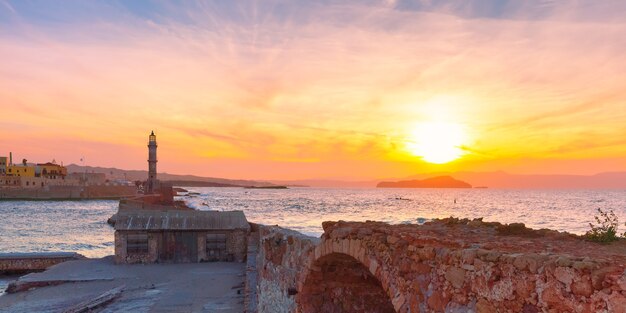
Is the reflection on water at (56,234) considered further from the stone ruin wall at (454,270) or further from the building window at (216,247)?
the stone ruin wall at (454,270)

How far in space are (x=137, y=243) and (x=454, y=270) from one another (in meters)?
26.6

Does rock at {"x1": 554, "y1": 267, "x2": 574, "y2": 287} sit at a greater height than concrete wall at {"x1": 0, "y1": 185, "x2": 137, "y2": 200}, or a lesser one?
greater

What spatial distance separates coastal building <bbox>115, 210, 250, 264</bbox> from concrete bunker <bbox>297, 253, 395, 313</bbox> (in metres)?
Answer: 19.7

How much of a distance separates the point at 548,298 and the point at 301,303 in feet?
24.2

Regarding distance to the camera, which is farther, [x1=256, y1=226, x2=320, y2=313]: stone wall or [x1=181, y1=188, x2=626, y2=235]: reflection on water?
[x1=181, y1=188, x2=626, y2=235]: reflection on water

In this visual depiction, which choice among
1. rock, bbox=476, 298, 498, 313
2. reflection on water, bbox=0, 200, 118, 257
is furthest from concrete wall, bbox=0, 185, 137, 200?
rock, bbox=476, 298, 498, 313

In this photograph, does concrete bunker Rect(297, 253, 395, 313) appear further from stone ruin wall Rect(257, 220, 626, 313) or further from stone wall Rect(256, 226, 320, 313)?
stone wall Rect(256, 226, 320, 313)

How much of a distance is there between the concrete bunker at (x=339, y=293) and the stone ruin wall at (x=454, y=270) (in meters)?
0.02

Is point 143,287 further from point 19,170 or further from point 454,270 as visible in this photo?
point 19,170

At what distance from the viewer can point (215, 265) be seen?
2925cm

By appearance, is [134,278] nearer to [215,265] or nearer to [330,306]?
[215,265]

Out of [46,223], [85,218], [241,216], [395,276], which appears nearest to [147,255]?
[241,216]

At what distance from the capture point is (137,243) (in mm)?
29344

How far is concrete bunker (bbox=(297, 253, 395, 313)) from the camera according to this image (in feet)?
36.2
